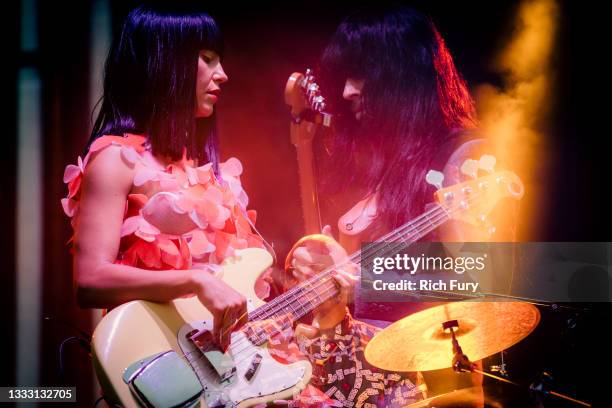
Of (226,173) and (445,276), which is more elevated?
(226,173)

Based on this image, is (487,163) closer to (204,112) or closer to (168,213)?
(204,112)

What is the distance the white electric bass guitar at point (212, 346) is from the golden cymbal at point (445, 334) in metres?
0.25

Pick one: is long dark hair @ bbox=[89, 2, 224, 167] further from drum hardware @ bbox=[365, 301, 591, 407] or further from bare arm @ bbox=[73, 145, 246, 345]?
drum hardware @ bbox=[365, 301, 591, 407]

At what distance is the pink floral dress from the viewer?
62.8 inches

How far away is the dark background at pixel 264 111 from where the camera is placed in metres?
2.06

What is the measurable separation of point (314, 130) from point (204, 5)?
59 centimetres

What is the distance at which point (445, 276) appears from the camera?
1898 millimetres

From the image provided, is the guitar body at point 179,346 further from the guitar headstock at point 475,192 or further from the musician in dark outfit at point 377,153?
the guitar headstock at point 475,192

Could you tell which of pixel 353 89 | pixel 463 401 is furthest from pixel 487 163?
pixel 463 401

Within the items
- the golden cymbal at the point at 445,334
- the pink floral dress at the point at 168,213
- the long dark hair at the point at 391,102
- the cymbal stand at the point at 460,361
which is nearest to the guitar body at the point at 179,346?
the pink floral dress at the point at 168,213

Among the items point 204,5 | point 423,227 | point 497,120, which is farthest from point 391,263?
point 204,5

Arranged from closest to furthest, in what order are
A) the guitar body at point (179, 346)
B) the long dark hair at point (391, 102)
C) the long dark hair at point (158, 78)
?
the guitar body at point (179, 346)
the long dark hair at point (158, 78)
the long dark hair at point (391, 102)

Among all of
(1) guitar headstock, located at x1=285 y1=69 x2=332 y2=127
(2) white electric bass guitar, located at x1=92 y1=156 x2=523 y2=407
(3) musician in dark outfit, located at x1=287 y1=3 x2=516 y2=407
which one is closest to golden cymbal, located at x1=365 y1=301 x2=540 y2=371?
(3) musician in dark outfit, located at x1=287 y1=3 x2=516 y2=407

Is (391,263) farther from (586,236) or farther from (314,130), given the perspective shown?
(586,236)
